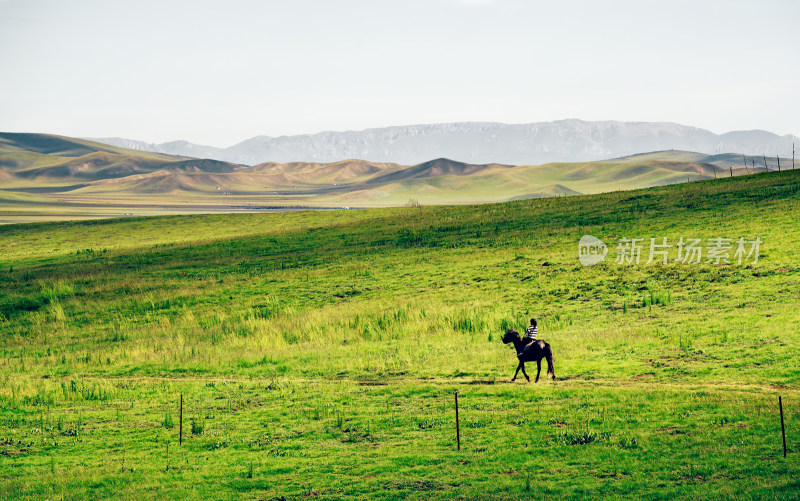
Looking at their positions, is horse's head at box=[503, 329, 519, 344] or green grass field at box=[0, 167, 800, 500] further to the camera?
horse's head at box=[503, 329, 519, 344]

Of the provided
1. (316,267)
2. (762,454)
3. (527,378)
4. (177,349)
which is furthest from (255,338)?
(762,454)

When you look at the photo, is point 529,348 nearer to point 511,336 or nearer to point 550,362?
point 511,336

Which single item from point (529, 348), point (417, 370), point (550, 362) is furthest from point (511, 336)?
point (417, 370)

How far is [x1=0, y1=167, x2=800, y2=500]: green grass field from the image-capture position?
16.6 meters

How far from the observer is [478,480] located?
15953 millimetres

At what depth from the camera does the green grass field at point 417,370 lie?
16.6 m

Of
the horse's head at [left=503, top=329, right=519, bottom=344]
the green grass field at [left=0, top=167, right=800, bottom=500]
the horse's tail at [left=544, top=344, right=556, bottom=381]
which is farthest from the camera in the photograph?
the horse's tail at [left=544, top=344, right=556, bottom=381]

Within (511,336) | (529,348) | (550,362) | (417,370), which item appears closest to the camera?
(511,336)

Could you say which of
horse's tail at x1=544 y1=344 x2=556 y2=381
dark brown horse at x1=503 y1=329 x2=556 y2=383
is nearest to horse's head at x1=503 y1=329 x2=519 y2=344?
dark brown horse at x1=503 y1=329 x2=556 y2=383

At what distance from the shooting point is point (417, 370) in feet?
94.1

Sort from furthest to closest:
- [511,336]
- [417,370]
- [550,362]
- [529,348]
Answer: [417,370] → [550,362] → [529,348] → [511,336]

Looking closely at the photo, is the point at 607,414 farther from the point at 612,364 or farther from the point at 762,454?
the point at 612,364

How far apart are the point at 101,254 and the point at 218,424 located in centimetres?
6036

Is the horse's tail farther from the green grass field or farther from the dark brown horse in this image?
the green grass field
